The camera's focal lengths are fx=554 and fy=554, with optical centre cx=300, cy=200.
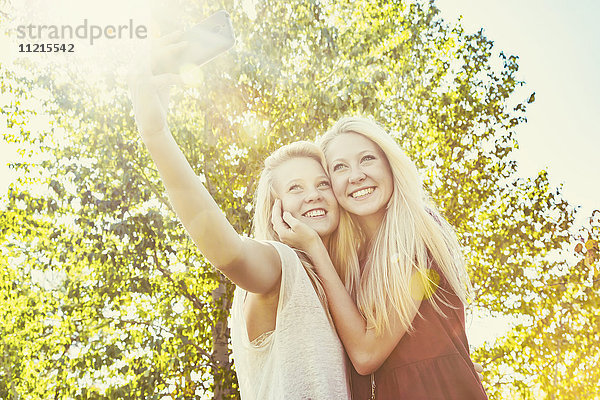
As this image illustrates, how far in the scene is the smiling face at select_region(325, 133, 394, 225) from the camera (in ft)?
8.72

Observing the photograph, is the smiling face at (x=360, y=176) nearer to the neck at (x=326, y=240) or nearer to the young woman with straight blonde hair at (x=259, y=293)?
the neck at (x=326, y=240)

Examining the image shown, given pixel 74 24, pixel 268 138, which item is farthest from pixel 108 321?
pixel 74 24

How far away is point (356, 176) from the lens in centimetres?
266

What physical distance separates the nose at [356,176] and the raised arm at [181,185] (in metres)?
0.98

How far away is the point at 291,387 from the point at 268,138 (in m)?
8.03

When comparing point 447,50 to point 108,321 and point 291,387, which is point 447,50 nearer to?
point 108,321

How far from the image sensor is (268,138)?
970 cm

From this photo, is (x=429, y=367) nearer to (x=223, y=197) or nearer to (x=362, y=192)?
(x=362, y=192)

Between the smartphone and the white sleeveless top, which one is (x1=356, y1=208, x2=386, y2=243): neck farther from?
the smartphone

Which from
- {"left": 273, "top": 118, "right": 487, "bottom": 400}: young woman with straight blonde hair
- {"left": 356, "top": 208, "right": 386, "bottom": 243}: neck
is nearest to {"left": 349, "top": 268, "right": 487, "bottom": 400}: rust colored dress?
{"left": 273, "top": 118, "right": 487, "bottom": 400}: young woman with straight blonde hair

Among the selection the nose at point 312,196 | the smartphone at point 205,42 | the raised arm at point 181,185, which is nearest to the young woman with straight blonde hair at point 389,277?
the nose at point 312,196

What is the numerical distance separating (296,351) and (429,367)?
562 millimetres

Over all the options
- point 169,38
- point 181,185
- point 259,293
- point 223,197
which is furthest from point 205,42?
point 223,197

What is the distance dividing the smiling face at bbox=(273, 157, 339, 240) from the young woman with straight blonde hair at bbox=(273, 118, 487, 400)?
0.06 metres
